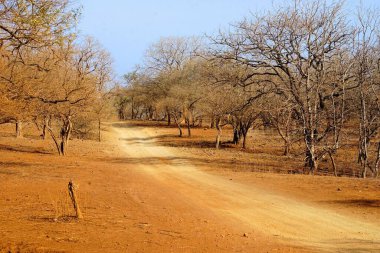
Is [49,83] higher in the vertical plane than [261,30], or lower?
lower

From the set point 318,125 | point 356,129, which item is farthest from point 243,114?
point 318,125

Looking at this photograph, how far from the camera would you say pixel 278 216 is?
33.6ft

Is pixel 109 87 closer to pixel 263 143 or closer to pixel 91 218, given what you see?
pixel 263 143

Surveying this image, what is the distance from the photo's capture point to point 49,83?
73.7ft

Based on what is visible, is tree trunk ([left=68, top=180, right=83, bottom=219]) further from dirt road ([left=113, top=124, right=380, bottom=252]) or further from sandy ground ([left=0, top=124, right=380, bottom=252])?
dirt road ([left=113, top=124, right=380, bottom=252])

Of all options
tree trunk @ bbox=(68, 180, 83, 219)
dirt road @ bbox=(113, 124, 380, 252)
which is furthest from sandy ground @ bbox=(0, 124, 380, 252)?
tree trunk @ bbox=(68, 180, 83, 219)

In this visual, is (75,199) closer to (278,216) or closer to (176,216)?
(176,216)

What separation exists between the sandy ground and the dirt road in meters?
0.02

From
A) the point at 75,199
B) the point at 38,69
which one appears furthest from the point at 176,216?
the point at 38,69

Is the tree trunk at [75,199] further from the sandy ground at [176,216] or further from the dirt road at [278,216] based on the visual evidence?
the dirt road at [278,216]

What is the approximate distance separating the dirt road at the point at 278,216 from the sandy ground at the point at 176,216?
0.06 feet

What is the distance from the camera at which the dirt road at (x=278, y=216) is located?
26.1 ft

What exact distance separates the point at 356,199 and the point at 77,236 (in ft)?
27.8

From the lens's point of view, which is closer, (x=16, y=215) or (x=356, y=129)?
(x=16, y=215)
